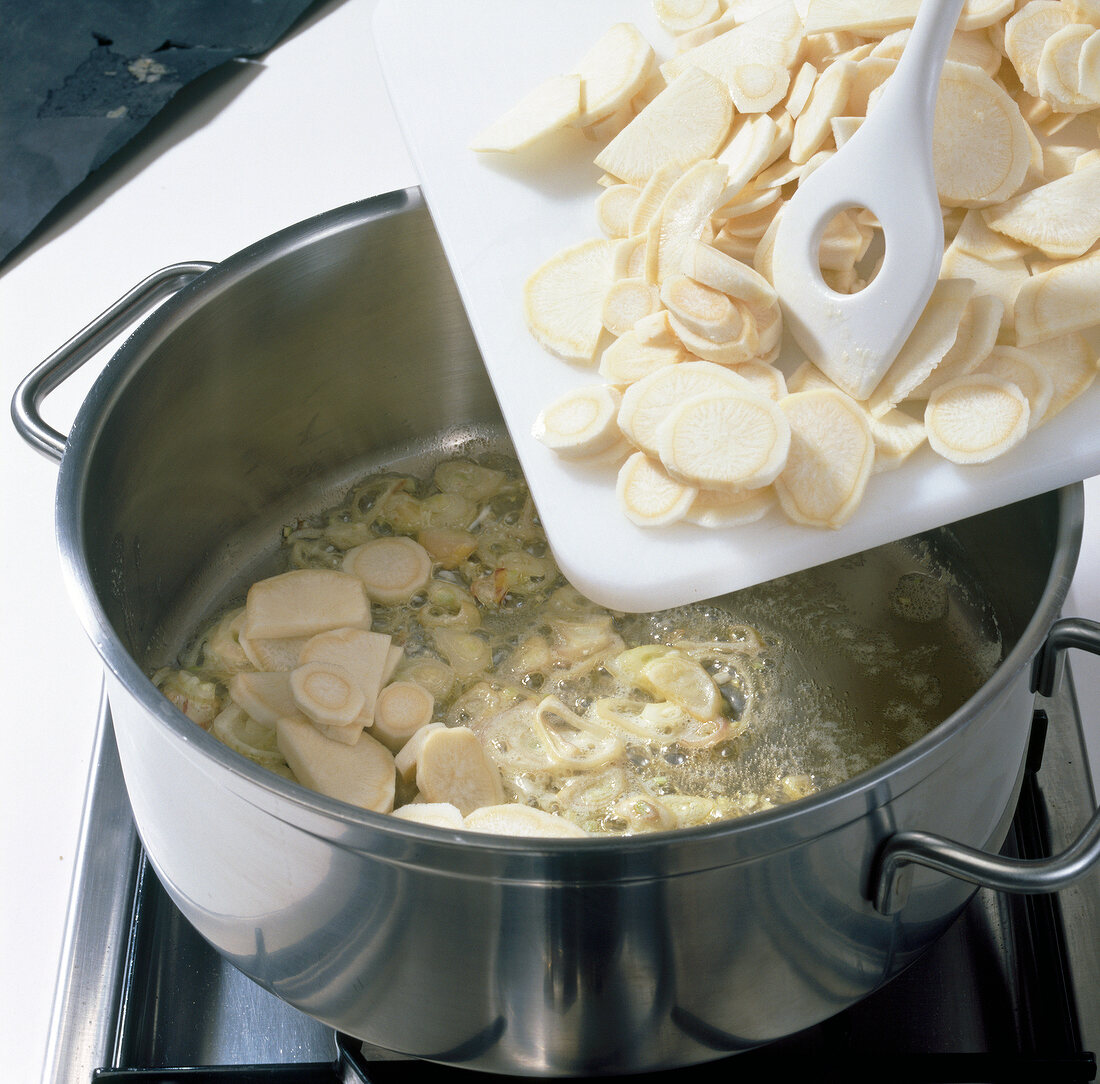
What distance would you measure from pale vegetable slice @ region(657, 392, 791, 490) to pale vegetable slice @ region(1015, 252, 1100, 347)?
15 cm

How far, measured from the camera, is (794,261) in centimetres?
67

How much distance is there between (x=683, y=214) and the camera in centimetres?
70

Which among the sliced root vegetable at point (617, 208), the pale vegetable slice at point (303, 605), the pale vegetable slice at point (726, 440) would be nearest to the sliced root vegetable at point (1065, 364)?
the pale vegetable slice at point (726, 440)

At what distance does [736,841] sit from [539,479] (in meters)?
0.28

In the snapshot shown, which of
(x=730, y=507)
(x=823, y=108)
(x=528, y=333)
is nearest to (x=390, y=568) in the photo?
(x=528, y=333)

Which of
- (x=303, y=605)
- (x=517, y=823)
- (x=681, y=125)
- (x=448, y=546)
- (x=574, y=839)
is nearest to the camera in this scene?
(x=574, y=839)

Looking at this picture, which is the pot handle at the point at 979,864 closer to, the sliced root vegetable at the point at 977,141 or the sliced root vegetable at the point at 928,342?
the sliced root vegetable at the point at 928,342

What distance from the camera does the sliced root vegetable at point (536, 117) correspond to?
0.79 m

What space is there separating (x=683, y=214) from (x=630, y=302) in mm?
60

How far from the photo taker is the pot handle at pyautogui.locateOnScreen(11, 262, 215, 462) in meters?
0.75

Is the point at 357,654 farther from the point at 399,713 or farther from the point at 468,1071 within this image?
the point at 468,1071

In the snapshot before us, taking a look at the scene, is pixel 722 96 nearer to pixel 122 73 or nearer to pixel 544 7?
pixel 544 7

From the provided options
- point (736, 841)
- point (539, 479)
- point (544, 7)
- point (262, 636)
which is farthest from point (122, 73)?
point (736, 841)

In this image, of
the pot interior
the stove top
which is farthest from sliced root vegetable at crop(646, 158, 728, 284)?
the stove top
